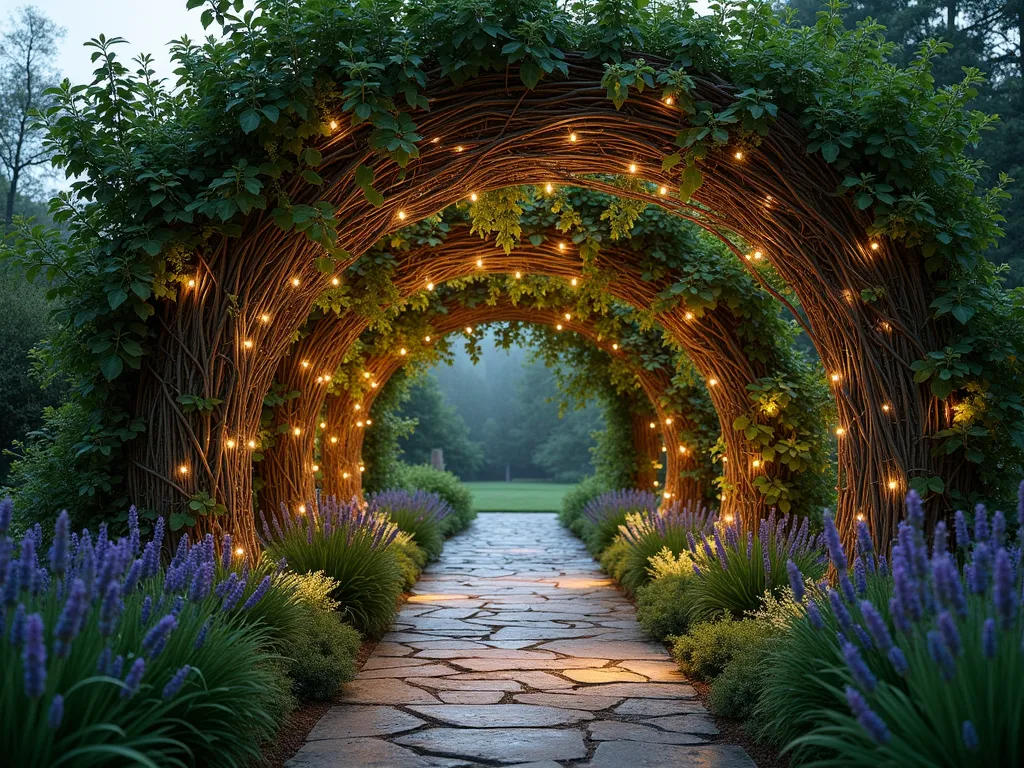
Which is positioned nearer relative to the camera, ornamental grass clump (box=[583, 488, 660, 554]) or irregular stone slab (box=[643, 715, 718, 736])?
irregular stone slab (box=[643, 715, 718, 736])

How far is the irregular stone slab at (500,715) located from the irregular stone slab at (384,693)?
0.50 ft

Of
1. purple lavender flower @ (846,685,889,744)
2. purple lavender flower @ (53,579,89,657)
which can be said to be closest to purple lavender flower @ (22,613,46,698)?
purple lavender flower @ (53,579,89,657)

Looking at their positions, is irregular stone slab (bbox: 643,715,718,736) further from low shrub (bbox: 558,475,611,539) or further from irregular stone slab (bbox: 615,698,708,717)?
low shrub (bbox: 558,475,611,539)

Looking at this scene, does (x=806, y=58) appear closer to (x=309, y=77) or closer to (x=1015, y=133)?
(x=309, y=77)

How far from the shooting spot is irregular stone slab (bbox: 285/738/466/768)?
3.16 metres

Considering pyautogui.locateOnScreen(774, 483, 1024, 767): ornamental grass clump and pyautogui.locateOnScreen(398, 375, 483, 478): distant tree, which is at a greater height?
pyautogui.locateOnScreen(398, 375, 483, 478): distant tree

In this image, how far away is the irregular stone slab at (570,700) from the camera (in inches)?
160

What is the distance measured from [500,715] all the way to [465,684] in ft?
2.14

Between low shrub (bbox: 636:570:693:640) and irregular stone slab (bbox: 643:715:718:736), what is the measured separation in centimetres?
140

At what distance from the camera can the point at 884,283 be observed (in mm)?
4109

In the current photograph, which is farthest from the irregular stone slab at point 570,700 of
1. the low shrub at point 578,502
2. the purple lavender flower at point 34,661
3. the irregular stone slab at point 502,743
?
the low shrub at point 578,502

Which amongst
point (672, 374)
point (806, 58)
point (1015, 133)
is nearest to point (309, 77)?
point (806, 58)

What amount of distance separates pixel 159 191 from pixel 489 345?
78.4 meters

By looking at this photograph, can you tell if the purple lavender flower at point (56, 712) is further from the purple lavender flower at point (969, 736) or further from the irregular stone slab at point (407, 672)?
the irregular stone slab at point (407, 672)
